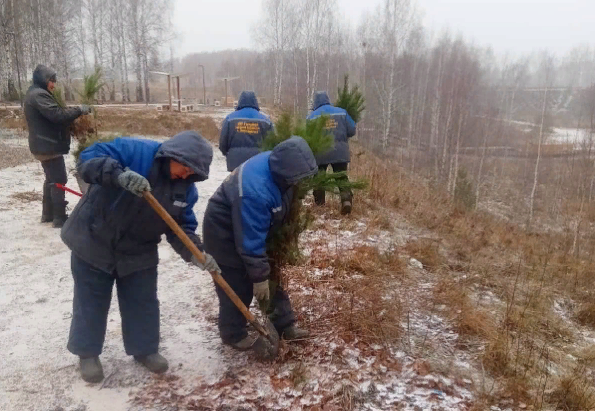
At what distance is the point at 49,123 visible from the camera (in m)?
5.46

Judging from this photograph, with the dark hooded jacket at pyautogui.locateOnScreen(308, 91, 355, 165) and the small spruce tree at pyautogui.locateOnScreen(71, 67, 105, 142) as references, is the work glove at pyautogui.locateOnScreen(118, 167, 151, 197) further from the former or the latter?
the dark hooded jacket at pyautogui.locateOnScreen(308, 91, 355, 165)

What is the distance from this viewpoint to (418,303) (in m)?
4.28

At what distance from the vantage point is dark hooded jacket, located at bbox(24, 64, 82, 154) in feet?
17.3

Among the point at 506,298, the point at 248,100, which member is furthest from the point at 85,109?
the point at 506,298

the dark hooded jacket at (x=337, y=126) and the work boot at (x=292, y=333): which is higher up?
the dark hooded jacket at (x=337, y=126)

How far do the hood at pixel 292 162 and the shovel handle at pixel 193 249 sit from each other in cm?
69

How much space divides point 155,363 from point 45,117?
3.75 m

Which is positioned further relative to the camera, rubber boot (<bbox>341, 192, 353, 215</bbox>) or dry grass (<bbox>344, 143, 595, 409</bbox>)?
rubber boot (<bbox>341, 192, 353, 215</bbox>)

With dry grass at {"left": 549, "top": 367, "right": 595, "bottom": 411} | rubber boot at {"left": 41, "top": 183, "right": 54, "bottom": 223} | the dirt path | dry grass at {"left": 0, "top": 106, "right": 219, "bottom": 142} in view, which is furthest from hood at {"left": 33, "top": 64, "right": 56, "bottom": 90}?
dry grass at {"left": 0, "top": 106, "right": 219, "bottom": 142}

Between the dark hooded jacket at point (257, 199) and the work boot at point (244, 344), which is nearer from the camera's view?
the dark hooded jacket at point (257, 199)

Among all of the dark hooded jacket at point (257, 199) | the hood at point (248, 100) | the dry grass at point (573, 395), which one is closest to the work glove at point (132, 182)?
the dark hooded jacket at point (257, 199)

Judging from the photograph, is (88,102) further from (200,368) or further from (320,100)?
(200,368)

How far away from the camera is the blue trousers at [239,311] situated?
10.5 ft

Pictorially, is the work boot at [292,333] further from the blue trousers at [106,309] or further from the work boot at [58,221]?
the work boot at [58,221]
